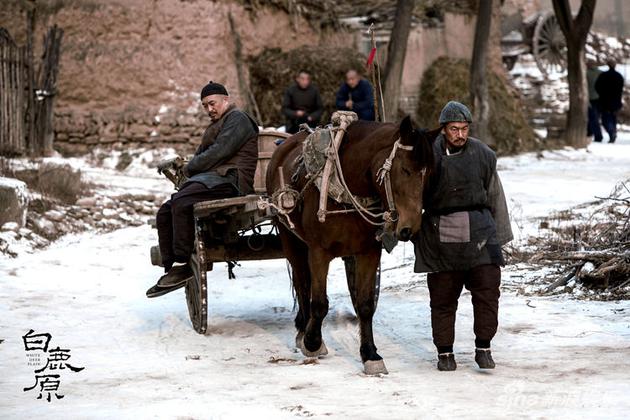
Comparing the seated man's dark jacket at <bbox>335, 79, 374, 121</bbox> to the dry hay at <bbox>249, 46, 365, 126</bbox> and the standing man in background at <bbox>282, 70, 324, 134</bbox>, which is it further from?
the dry hay at <bbox>249, 46, 365, 126</bbox>

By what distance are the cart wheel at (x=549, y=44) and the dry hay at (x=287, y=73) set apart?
696 inches

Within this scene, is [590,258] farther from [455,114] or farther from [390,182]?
[390,182]

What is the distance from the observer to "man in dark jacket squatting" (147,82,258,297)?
8.70m

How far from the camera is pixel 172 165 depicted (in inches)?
373

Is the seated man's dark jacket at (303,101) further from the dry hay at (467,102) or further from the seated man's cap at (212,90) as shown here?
the seated man's cap at (212,90)

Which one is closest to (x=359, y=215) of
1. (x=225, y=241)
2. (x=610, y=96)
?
(x=225, y=241)

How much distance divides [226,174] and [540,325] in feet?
8.47

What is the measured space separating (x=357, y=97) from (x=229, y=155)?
7689 millimetres

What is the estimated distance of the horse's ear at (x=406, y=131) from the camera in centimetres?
689

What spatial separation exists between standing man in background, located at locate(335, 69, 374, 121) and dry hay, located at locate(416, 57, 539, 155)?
610cm

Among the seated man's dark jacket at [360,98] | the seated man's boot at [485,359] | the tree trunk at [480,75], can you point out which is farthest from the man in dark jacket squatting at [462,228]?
the tree trunk at [480,75]

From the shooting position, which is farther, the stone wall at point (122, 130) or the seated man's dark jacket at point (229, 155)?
the stone wall at point (122, 130)

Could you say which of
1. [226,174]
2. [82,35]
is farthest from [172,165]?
[82,35]

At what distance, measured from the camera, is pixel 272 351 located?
8164 mm
